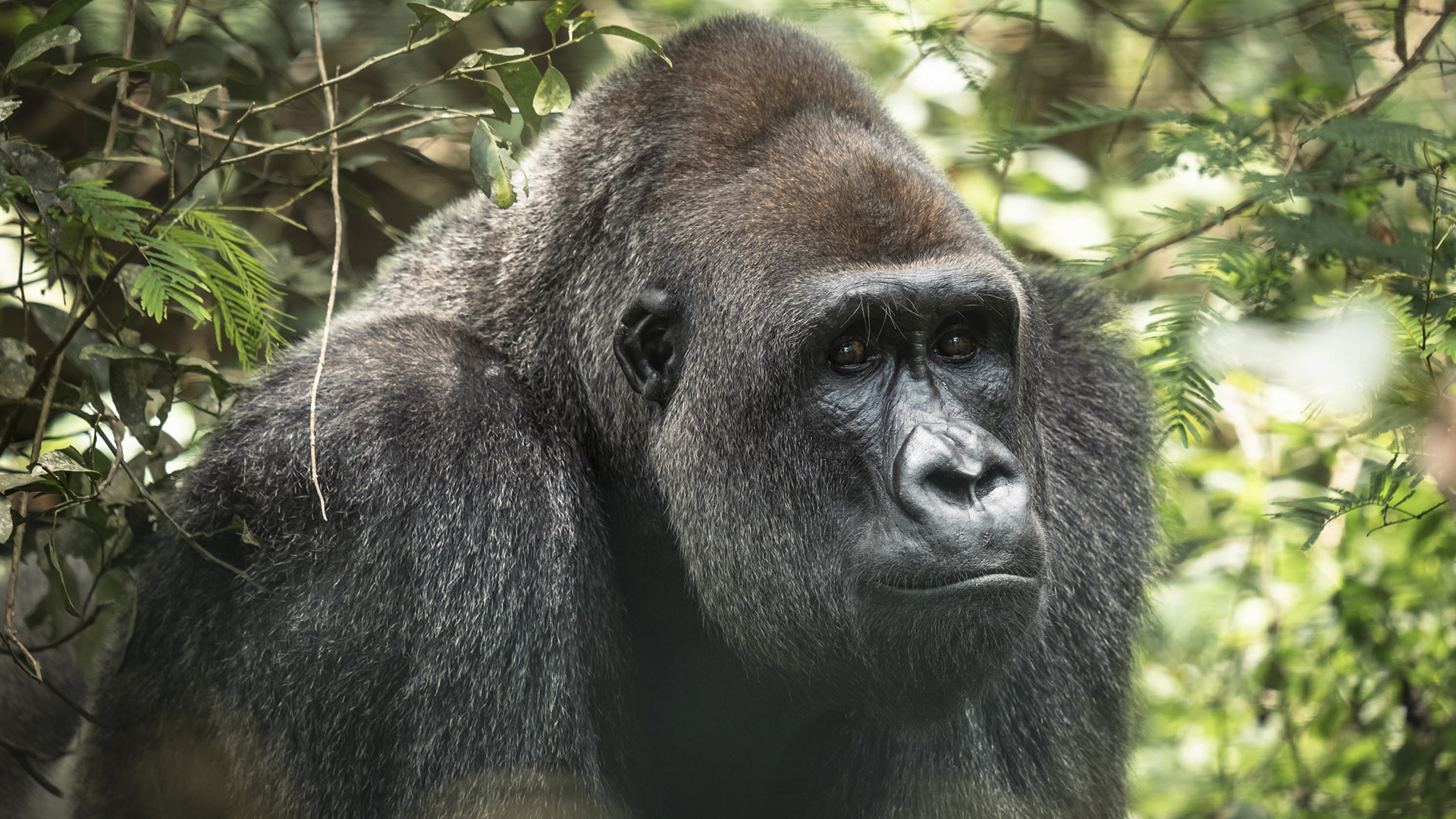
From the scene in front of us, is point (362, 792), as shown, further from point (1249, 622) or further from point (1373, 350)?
point (1249, 622)

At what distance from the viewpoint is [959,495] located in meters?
2.40

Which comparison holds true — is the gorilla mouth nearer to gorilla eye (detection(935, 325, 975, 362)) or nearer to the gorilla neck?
gorilla eye (detection(935, 325, 975, 362))

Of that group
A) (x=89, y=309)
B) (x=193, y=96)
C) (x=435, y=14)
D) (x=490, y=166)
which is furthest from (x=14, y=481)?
(x=435, y=14)

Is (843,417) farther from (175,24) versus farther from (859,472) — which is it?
(175,24)

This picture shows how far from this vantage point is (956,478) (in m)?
2.41

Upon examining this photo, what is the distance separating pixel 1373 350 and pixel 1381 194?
1022mm

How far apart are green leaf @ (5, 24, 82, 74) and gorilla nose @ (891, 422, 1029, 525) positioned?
1.95 meters

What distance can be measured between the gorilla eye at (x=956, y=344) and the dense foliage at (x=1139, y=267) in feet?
2.65

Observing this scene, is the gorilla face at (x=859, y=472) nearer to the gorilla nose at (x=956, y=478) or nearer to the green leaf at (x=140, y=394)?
the gorilla nose at (x=956, y=478)

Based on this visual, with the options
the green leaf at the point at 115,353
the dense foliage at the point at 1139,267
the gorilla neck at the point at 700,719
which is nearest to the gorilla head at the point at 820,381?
the gorilla neck at the point at 700,719

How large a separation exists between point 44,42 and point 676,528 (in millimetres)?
1718

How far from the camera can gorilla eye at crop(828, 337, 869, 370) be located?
8.79 feet

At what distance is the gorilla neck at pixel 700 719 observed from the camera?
307cm

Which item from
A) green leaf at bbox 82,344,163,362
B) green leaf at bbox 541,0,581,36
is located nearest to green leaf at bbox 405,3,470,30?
green leaf at bbox 541,0,581,36
